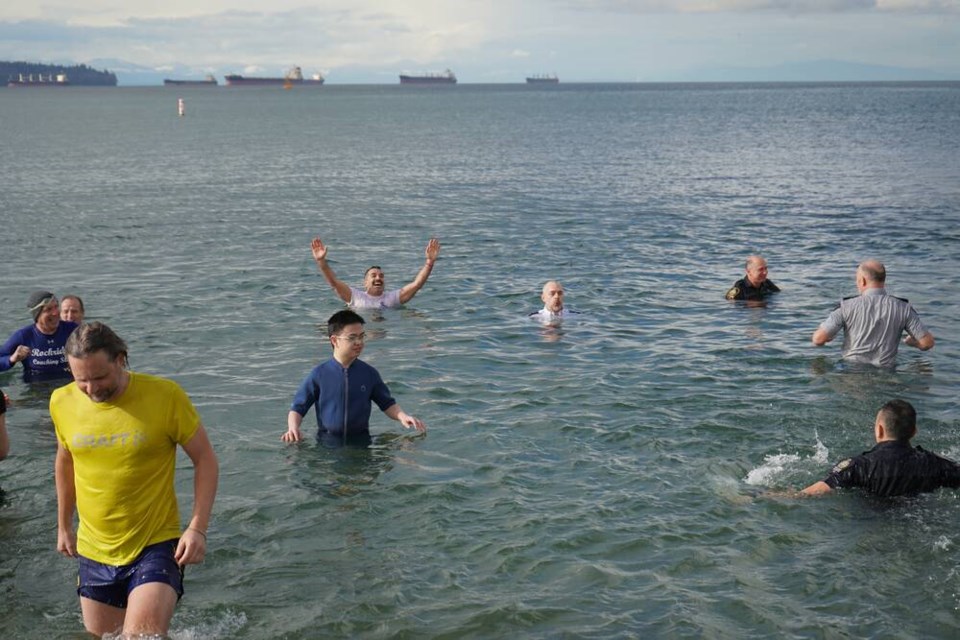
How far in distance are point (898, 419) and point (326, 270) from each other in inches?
391

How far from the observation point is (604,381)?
13719 millimetres

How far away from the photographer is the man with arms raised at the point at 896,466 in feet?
28.8

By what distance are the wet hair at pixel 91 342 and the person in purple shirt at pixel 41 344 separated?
24.8ft

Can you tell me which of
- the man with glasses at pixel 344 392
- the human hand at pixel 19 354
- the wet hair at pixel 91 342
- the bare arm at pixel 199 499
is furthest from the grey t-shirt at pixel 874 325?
the human hand at pixel 19 354

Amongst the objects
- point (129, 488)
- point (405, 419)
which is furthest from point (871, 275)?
point (129, 488)

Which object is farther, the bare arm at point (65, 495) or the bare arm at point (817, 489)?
the bare arm at point (817, 489)

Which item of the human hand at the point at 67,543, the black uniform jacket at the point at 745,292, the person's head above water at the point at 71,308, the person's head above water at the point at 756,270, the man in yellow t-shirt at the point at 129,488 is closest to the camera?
the man in yellow t-shirt at the point at 129,488

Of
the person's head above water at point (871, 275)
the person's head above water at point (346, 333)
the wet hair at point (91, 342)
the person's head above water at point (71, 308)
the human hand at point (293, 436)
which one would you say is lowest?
the human hand at point (293, 436)

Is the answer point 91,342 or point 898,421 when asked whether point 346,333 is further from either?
point 898,421

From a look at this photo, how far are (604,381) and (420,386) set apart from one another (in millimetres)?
2502

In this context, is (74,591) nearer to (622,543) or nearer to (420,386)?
(622,543)

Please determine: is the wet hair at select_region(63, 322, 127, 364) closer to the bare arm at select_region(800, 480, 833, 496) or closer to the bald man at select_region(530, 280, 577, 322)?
the bare arm at select_region(800, 480, 833, 496)

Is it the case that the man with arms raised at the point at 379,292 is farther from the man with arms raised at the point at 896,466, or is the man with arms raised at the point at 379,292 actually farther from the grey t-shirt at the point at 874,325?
the man with arms raised at the point at 896,466

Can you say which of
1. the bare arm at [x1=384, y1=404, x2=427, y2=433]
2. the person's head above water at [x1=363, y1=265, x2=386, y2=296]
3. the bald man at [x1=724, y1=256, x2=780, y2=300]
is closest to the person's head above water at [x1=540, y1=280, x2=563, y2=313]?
the person's head above water at [x1=363, y1=265, x2=386, y2=296]
